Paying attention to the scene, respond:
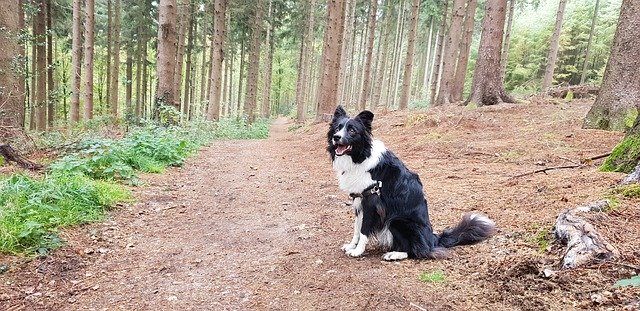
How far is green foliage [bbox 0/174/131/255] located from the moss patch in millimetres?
5993

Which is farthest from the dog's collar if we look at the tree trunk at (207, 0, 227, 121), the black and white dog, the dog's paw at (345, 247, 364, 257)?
the tree trunk at (207, 0, 227, 121)

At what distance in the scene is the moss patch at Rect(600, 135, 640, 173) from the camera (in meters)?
4.24

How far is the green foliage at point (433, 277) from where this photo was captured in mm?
3010

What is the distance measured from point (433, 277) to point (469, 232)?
0.84 m

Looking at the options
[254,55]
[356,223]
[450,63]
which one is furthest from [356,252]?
[254,55]

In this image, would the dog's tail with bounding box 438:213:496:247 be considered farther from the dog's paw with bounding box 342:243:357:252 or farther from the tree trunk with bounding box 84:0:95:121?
the tree trunk with bounding box 84:0:95:121

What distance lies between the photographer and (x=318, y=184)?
23.2 ft

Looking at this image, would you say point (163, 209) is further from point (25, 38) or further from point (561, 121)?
point (561, 121)

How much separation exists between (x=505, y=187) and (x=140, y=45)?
23232mm

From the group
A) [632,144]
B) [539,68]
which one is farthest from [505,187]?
[539,68]

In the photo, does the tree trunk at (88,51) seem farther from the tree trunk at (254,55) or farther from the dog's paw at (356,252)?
the dog's paw at (356,252)

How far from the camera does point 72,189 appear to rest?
4711 millimetres

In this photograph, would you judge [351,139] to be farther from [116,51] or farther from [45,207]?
[116,51]

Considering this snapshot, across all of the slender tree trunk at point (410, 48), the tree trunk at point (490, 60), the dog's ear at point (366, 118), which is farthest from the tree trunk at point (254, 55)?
the dog's ear at point (366, 118)
